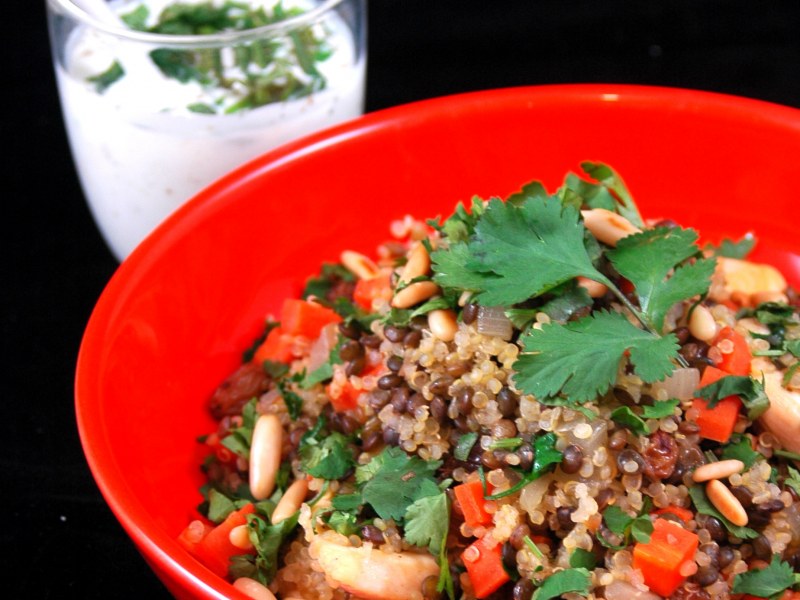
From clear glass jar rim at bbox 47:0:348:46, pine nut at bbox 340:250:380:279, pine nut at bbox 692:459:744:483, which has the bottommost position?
pine nut at bbox 340:250:380:279

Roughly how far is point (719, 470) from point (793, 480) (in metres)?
0.24

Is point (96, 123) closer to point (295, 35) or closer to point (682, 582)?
point (295, 35)

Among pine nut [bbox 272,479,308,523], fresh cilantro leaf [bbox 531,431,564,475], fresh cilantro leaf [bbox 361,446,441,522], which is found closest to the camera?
fresh cilantro leaf [bbox 531,431,564,475]

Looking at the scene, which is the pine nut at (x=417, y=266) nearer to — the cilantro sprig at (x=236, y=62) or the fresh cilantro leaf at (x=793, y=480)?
the fresh cilantro leaf at (x=793, y=480)

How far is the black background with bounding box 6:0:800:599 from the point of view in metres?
3.59

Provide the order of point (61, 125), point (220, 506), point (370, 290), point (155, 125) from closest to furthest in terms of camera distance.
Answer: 1. point (220, 506)
2. point (370, 290)
3. point (155, 125)
4. point (61, 125)

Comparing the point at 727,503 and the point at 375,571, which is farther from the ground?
the point at 727,503

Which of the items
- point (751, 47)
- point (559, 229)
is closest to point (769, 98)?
point (751, 47)

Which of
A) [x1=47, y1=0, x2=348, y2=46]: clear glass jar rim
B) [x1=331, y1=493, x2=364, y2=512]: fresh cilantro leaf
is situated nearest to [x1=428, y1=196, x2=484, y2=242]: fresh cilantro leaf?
[x1=331, y1=493, x2=364, y2=512]: fresh cilantro leaf

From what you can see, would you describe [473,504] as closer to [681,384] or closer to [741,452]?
[681,384]

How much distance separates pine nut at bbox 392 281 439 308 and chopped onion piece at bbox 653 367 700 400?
2.34 ft

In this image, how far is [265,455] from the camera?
120 inches

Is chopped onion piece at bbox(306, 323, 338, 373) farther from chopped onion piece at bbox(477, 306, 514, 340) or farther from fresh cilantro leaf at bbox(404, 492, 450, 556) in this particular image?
fresh cilantro leaf at bbox(404, 492, 450, 556)

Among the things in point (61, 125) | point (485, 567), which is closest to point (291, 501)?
point (485, 567)
